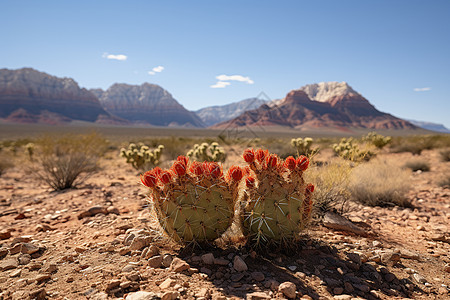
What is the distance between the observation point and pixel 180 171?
284cm

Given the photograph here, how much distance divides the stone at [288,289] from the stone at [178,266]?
2.82 feet

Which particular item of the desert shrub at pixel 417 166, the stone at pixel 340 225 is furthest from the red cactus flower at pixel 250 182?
the desert shrub at pixel 417 166

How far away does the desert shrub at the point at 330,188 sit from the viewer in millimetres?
4246

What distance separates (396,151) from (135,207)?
16.3 metres

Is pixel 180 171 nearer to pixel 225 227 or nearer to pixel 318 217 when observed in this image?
pixel 225 227

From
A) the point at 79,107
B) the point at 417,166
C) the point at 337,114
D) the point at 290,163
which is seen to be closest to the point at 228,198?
the point at 290,163

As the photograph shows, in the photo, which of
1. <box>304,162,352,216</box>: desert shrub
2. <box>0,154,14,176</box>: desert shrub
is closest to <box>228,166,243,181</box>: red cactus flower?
Result: <box>304,162,352,216</box>: desert shrub

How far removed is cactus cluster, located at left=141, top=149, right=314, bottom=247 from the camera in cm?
283

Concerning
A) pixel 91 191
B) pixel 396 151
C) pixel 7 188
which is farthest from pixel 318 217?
pixel 396 151

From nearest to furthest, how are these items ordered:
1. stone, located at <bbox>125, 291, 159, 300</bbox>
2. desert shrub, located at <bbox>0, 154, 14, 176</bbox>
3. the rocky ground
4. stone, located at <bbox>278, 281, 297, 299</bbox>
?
stone, located at <bbox>125, 291, 159, 300</bbox>, stone, located at <bbox>278, 281, 297, 299</bbox>, the rocky ground, desert shrub, located at <bbox>0, 154, 14, 176</bbox>

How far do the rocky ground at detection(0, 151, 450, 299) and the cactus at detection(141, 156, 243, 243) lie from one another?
27 centimetres

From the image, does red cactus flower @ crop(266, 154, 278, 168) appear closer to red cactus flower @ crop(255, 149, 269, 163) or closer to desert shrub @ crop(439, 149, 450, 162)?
red cactus flower @ crop(255, 149, 269, 163)

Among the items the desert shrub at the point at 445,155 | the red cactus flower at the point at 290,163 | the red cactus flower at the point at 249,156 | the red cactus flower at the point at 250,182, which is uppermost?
the red cactus flower at the point at 249,156

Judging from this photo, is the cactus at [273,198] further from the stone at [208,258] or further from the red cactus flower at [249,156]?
the stone at [208,258]
